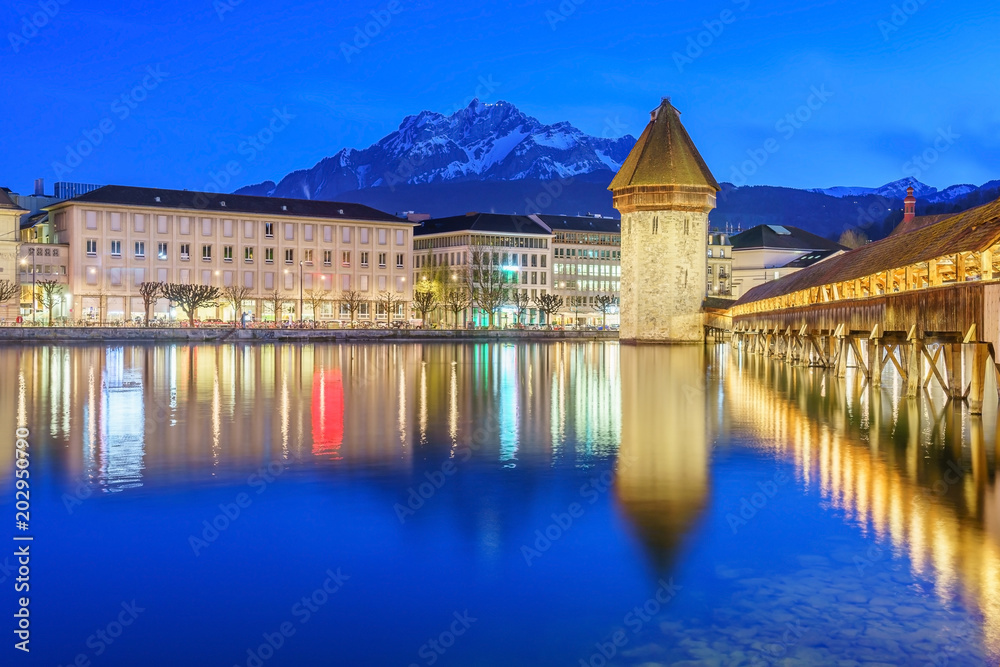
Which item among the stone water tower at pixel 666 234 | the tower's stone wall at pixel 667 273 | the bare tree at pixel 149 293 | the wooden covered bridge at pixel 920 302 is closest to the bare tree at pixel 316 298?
the bare tree at pixel 149 293

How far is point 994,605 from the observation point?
657cm

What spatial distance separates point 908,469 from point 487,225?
97.5m

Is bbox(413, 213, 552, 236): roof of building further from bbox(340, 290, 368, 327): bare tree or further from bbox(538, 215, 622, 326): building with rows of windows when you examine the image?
bbox(340, 290, 368, 327): bare tree

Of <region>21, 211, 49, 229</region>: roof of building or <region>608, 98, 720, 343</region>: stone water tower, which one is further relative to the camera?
<region>21, 211, 49, 229</region>: roof of building

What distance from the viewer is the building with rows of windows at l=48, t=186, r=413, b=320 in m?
82.3

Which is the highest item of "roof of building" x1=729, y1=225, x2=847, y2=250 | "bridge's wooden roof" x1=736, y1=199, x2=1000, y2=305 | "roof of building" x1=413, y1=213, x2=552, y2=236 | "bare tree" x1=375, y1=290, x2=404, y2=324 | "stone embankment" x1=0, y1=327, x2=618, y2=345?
"roof of building" x1=413, y1=213, x2=552, y2=236

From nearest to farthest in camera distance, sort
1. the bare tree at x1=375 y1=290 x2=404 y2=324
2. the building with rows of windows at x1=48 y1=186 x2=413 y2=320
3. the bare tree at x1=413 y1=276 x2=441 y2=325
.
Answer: the building with rows of windows at x1=48 y1=186 x2=413 y2=320, the bare tree at x1=375 y1=290 x2=404 y2=324, the bare tree at x1=413 y1=276 x2=441 y2=325

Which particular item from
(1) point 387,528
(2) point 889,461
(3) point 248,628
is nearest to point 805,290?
(2) point 889,461

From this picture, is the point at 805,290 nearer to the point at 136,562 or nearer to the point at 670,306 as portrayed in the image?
the point at 136,562

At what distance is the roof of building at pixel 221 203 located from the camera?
3305 inches

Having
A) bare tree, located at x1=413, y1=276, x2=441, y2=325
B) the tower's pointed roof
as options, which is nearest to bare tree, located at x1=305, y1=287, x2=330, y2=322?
bare tree, located at x1=413, y1=276, x2=441, y2=325

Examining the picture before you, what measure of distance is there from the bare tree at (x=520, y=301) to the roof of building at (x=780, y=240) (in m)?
22.7

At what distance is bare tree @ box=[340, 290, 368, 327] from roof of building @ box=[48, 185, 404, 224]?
6263mm

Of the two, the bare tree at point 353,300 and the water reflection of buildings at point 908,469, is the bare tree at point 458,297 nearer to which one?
the bare tree at point 353,300
